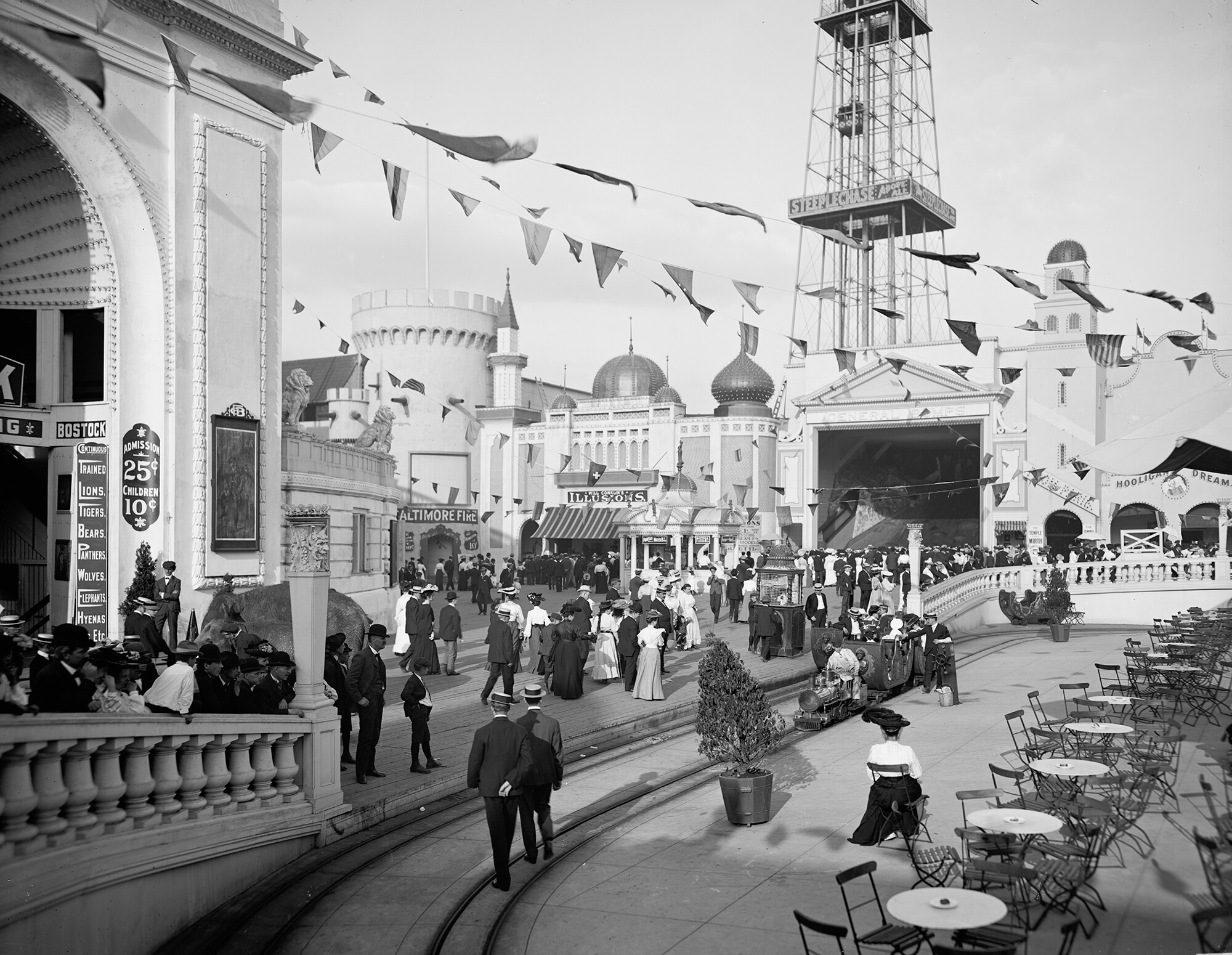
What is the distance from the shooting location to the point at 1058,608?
1022 inches

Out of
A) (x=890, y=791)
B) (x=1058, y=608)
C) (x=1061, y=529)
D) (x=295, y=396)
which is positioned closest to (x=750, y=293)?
(x=890, y=791)

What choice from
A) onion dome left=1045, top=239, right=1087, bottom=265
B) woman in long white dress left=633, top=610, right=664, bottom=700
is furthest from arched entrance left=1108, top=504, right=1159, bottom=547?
woman in long white dress left=633, top=610, right=664, bottom=700

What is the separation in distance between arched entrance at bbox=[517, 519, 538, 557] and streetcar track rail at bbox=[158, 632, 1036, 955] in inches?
1754

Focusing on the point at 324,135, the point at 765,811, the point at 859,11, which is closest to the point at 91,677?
the point at 765,811

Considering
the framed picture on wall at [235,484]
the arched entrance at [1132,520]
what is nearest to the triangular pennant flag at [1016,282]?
the framed picture on wall at [235,484]

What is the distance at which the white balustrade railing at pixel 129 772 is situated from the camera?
6.69 m

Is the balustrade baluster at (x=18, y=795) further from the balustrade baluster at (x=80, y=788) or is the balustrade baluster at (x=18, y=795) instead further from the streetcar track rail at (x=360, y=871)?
the streetcar track rail at (x=360, y=871)

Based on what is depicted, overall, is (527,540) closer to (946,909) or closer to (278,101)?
(278,101)

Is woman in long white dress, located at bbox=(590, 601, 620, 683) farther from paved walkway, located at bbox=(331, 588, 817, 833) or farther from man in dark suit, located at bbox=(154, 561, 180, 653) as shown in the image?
man in dark suit, located at bbox=(154, 561, 180, 653)

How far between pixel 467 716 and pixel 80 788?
8.87 m

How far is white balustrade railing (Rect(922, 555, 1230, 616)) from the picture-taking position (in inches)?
1102

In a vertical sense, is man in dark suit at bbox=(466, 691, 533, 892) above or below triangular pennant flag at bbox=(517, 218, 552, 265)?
below

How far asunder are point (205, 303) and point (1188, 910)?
17.2 meters

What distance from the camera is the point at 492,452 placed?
59031mm
